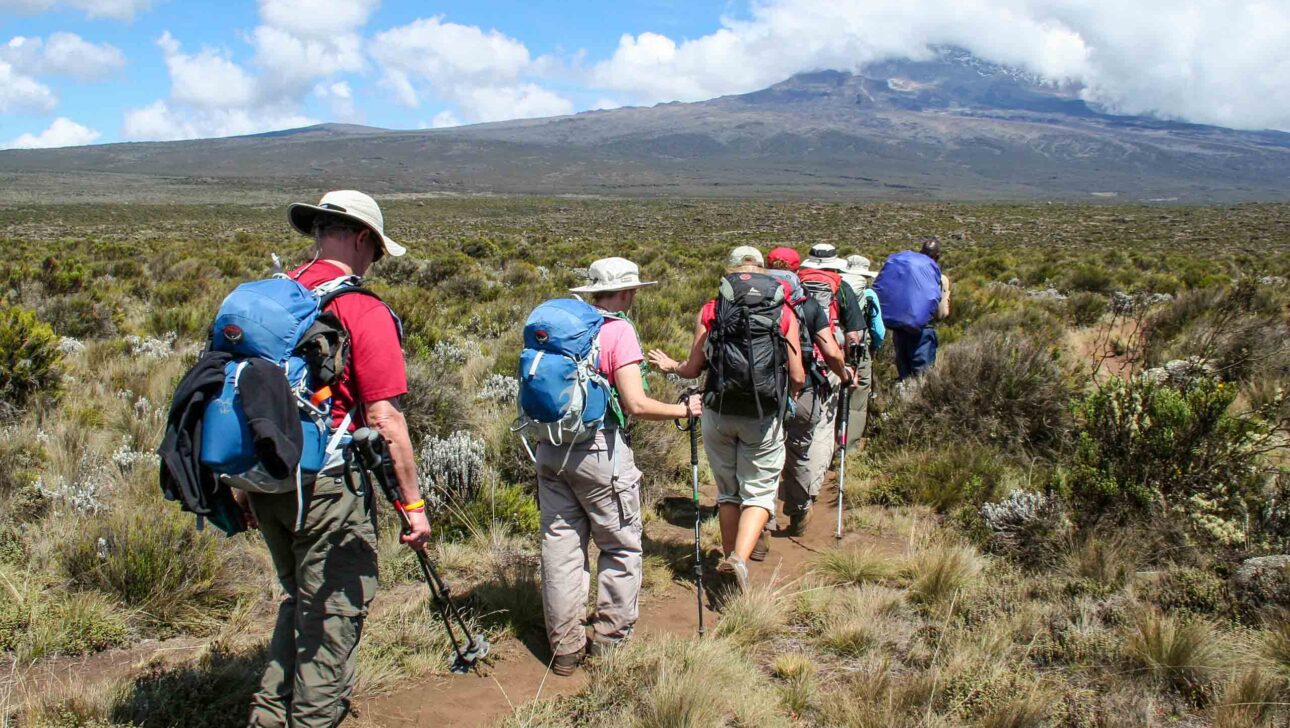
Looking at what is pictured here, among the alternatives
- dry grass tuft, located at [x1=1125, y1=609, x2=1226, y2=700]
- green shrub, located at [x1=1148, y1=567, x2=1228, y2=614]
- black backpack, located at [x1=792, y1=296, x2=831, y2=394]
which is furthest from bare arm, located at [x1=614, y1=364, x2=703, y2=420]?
green shrub, located at [x1=1148, y1=567, x2=1228, y2=614]

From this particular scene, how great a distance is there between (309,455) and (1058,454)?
5.16 metres

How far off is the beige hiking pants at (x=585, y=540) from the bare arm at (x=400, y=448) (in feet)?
2.34

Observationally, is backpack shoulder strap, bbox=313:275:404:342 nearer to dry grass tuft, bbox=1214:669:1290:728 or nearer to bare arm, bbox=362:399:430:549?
bare arm, bbox=362:399:430:549

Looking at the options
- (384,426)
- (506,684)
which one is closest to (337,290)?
(384,426)

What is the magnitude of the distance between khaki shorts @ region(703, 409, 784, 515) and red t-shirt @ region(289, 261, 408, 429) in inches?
79.9

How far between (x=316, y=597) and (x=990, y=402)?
523 centimetres

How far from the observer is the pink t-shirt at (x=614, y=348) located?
3295 millimetres

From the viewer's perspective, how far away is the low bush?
598 centimetres

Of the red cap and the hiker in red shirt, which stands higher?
the red cap

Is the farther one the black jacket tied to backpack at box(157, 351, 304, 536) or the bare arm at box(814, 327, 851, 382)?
the bare arm at box(814, 327, 851, 382)

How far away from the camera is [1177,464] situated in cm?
437

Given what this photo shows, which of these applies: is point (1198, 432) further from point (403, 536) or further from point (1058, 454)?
point (403, 536)

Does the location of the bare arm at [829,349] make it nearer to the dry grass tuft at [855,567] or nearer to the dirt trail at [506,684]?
the dry grass tuft at [855,567]

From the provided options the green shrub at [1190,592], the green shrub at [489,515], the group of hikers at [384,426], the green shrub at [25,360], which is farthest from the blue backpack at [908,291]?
the green shrub at [25,360]
